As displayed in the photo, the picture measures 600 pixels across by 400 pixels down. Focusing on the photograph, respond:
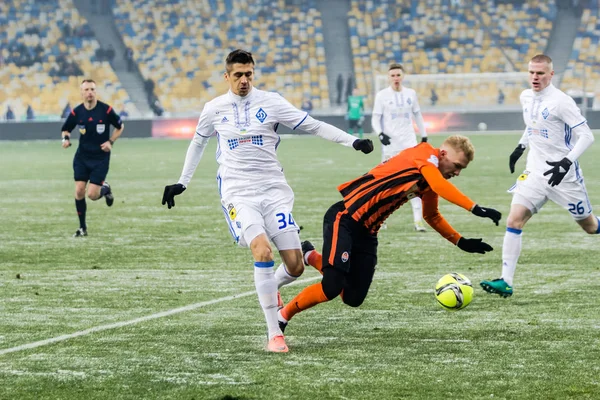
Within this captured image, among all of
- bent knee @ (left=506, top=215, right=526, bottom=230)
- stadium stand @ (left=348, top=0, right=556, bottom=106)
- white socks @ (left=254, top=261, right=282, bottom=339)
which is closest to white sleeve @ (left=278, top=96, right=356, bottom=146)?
white socks @ (left=254, top=261, right=282, bottom=339)

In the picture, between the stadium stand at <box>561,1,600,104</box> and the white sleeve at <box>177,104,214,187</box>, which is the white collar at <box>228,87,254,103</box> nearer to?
the white sleeve at <box>177,104,214,187</box>

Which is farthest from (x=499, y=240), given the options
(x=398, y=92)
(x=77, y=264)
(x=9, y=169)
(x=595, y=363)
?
(x=9, y=169)

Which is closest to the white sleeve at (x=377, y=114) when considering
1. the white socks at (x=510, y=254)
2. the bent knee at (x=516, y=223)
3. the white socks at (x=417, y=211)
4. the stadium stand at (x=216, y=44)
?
the white socks at (x=417, y=211)

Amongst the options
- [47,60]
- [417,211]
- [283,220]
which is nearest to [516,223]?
[283,220]

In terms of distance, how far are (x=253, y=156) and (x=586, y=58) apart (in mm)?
43864

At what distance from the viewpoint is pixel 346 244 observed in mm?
6797

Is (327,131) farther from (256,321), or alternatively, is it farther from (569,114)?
(569,114)

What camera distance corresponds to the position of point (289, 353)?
21.1 ft

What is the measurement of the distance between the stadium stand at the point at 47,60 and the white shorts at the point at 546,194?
1573 inches

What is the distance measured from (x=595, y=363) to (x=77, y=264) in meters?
6.53

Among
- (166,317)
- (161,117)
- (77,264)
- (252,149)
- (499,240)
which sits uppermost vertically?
(252,149)

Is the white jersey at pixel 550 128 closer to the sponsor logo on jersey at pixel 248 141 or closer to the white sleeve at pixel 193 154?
the sponsor logo on jersey at pixel 248 141

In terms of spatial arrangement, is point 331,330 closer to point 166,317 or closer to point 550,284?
point 166,317

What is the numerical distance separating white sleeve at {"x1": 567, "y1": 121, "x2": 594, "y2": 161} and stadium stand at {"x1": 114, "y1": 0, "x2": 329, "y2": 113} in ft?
130
